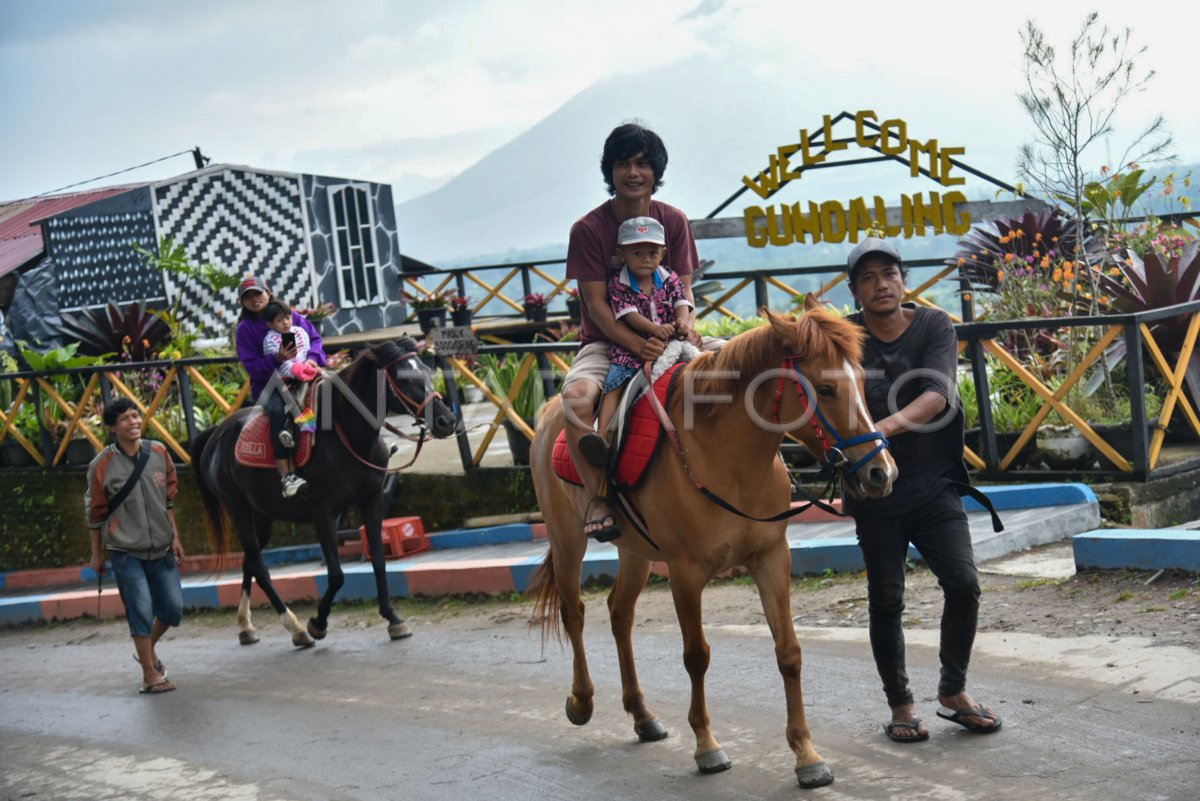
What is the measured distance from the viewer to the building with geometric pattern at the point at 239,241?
21.3m

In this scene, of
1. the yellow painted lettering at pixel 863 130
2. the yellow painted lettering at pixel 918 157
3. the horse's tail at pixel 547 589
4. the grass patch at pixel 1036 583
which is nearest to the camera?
the horse's tail at pixel 547 589

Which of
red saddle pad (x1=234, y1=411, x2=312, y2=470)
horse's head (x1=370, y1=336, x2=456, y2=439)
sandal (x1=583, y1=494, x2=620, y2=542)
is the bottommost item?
sandal (x1=583, y1=494, x2=620, y2=542)

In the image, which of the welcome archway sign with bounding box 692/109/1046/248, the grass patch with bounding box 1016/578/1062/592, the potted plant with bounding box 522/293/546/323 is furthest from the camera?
the potted plant with bounding box 522/293/546/323

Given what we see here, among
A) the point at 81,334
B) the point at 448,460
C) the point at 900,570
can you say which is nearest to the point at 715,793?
the point at 900,570

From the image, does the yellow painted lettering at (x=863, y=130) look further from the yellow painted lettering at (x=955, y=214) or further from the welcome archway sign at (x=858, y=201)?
the yellow painted lettering at (x=955, y=214)

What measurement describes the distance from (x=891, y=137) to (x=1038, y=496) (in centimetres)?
957

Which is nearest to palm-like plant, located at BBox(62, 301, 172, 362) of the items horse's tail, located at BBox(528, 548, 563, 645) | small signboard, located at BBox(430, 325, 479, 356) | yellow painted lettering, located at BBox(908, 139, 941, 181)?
small signboard, located at BBox(430, 325, 479, 356)

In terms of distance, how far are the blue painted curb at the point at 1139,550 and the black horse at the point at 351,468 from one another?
4.41m

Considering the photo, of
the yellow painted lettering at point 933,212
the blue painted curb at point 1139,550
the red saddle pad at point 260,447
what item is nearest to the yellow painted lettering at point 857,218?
the yellow painted lettering at point 933,212

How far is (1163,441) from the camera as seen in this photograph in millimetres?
10695

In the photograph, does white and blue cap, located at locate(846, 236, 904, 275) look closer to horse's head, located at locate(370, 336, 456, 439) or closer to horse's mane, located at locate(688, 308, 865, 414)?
horse's mane, located at locate(688, 308, 865, 414)

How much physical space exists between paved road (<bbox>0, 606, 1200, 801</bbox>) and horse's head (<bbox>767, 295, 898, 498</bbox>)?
1.26 metres

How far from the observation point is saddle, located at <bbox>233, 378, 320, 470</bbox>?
10117 mm

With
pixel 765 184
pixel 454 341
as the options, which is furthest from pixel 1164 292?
pixel 765 184
